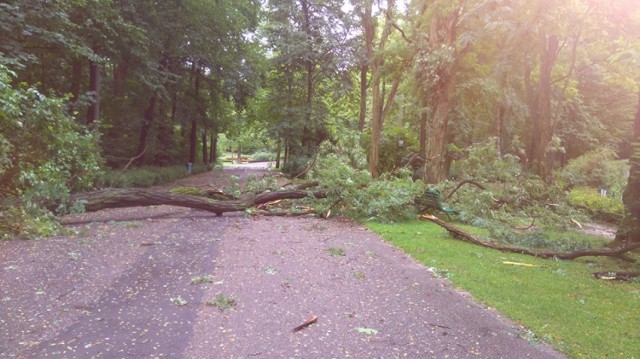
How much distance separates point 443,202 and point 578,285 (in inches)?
259

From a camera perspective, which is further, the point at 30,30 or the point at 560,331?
the point at 30,30

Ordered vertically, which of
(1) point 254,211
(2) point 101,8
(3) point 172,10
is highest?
(3) point 172,10

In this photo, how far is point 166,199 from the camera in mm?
9945

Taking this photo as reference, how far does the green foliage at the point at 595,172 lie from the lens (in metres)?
23.1

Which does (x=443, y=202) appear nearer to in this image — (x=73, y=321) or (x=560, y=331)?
(x=560, y=331)

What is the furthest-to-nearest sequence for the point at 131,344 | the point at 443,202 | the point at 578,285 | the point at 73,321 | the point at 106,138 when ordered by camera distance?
the point at 106,138
the point at 443,202
the point at 578,285
the point at 73,321
the point at 131,344

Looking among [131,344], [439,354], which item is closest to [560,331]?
[439,354]

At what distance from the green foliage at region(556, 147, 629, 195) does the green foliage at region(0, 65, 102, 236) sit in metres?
22.5

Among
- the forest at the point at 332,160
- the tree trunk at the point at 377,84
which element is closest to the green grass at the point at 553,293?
the forest at the point at 332,160

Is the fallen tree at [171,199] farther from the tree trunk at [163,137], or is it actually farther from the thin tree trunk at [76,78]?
the tree trunk at [163,137]

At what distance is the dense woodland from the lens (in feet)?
30.5

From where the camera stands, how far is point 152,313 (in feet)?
14.5

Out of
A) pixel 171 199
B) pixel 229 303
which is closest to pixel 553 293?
pixel 229 303

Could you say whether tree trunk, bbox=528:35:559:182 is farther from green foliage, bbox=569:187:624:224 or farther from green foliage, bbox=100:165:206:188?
green foliage, bbox=100:165:206:188
